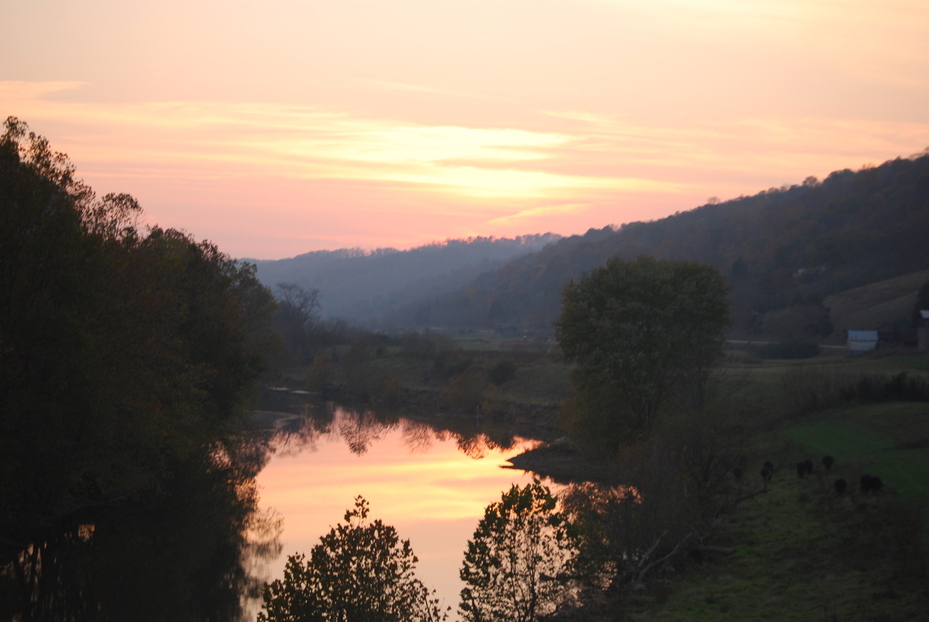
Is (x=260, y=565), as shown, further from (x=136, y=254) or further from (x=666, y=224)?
(x=666, y=224)

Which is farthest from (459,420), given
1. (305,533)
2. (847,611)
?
(847,611)

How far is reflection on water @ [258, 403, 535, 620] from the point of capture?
24331mm

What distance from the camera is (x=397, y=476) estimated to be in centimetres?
3647

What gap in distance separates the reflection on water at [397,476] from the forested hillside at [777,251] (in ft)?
102

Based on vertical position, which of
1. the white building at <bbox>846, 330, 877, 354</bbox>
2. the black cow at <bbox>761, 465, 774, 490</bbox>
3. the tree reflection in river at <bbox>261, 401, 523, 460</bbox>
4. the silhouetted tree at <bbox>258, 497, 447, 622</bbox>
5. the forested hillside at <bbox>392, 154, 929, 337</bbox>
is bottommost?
the tree reflection in river at <bbox>261, 401, 523, 460</bbox>

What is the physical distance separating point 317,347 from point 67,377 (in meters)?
72.0

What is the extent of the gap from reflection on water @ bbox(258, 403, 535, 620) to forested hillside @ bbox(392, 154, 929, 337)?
31.1 m

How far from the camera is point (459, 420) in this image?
6122 centimetres

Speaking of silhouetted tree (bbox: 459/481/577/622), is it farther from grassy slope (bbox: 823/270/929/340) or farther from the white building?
grassy slope (bbox: 823/270/929/340)

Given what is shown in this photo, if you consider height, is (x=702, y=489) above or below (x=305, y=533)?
above

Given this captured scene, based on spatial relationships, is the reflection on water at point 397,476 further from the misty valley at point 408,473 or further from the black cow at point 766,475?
the black cow at point 766,475

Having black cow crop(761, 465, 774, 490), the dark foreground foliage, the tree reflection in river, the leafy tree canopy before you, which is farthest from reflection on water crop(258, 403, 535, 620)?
black cow crop(761, 465, 774, 490)

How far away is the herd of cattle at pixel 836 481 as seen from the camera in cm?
2155

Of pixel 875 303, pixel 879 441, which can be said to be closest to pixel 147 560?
pixel 879 441
